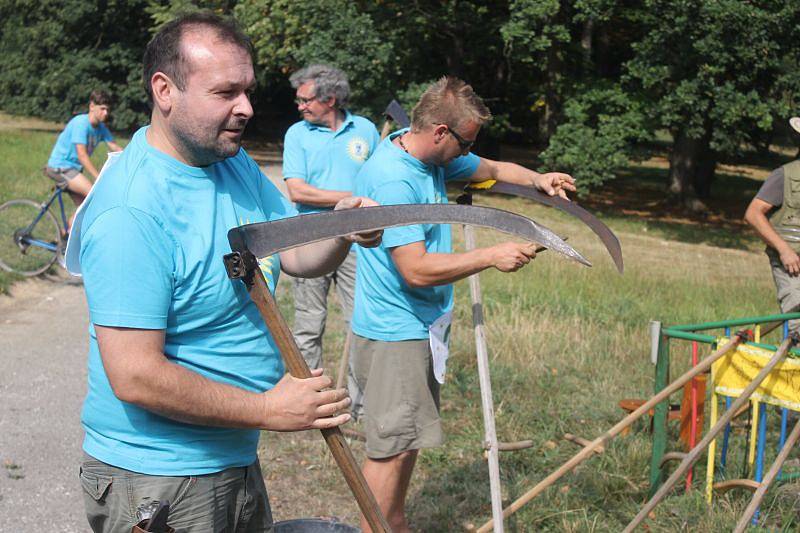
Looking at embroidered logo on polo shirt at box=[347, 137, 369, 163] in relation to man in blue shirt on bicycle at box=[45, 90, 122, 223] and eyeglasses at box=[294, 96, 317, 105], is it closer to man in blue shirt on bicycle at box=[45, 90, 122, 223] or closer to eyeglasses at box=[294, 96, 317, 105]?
eyeglasses at box=[294, 96, 317, 105]

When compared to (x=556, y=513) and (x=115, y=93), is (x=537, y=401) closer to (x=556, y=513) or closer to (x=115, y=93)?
(x=556, y=513)

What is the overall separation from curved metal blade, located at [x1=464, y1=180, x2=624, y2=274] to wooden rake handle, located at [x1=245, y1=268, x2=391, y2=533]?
1194 mm

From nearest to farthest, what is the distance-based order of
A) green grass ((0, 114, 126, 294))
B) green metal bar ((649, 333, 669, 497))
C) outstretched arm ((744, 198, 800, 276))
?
green metal bar ((649, 333, 669, 497)) < outstretched arm ((744, 198, 800, 276)) < green grass ((0, 114, 126, 294))

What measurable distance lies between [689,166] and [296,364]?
21.4m

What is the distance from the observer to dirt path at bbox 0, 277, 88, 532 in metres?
4.58

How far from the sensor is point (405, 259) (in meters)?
3.47

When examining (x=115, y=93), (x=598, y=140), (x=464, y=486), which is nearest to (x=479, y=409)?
(x=464, y=486)

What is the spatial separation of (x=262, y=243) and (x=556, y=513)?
2.90 metres

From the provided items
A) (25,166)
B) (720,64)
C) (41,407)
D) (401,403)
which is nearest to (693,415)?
(401,403)

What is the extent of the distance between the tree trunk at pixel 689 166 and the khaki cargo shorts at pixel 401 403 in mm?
18160

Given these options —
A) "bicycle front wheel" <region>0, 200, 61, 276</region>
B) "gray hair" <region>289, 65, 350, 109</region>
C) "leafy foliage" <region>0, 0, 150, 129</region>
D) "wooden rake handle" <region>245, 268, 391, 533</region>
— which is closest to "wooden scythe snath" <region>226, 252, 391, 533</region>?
"wooden rake handle" <region>245, 268, 391, 533</region>

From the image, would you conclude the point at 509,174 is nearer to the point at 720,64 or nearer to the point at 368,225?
the point at 368,225

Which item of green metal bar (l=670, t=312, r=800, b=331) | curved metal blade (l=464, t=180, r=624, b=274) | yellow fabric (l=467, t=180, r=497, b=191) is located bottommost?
green metal bar (l=670, t=312, r=800, b=331)

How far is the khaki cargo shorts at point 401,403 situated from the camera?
12.1 feet
